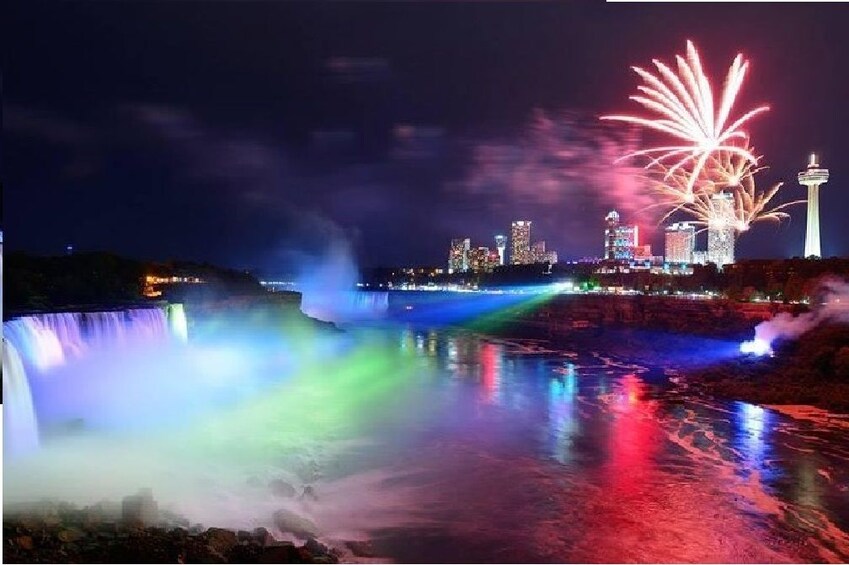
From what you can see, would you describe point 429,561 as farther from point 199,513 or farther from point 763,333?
point 763,333

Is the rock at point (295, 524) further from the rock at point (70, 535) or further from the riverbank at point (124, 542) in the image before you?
the rock at point (70, 535)

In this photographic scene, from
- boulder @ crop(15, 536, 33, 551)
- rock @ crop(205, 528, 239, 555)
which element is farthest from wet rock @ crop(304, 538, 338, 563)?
boulder @ crop(15, 536, 33, 551)

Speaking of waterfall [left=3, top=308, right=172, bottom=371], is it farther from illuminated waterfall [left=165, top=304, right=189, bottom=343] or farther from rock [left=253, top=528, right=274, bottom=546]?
rock [left=253, top=528, right=274, bottom=546]

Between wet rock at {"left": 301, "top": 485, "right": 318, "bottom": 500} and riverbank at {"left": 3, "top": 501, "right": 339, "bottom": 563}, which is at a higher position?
riverbank at {"left": 3, "top": 501, "right": 339, "bottom": 563}

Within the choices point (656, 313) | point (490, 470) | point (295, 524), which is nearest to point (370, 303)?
point (656, 313)

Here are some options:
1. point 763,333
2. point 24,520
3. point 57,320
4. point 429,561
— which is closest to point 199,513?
point 24,520

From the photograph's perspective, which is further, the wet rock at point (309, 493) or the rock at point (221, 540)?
the wet rock at point (309, 493)

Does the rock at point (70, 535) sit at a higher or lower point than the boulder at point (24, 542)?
lower

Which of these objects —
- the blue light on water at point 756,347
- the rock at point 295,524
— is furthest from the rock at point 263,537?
the blue light on water at point 756,347
